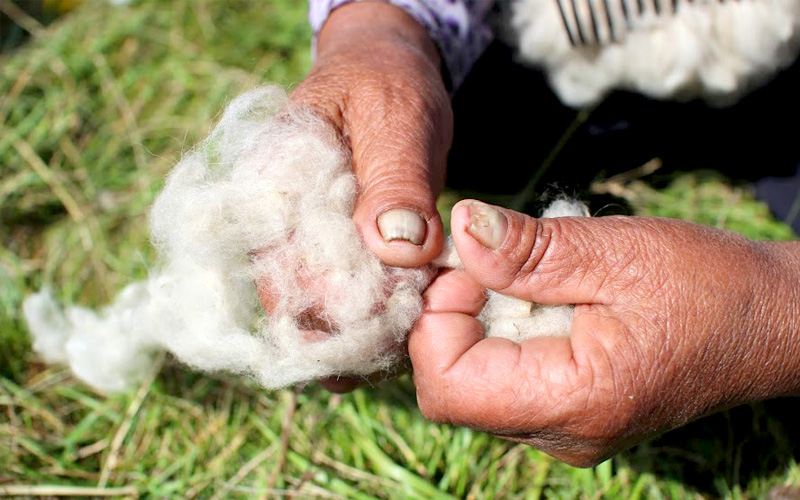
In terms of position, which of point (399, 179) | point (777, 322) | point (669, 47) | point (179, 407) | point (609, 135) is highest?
point (399, 179)

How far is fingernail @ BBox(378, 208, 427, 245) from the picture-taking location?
995mm

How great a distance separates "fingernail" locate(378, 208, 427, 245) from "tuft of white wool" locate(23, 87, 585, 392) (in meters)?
0.06

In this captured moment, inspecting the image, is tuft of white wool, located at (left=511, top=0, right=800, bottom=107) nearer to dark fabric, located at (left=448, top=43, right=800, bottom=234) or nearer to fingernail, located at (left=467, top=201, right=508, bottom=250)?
dark fabric, located at (left=448, top=43, right=800, bottom=234)

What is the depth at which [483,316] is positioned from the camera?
110cm

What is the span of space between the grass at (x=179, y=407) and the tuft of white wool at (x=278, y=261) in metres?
0.19

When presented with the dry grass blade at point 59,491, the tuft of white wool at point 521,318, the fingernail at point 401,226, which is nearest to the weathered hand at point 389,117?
the fingernail at point 401,226

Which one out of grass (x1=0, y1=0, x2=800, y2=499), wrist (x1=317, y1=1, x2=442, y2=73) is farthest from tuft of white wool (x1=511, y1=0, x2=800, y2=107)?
grass (x1=0, y1=0, x2=800, y2=499)

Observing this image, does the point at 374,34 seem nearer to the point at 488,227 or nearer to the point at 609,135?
the point at 488,227

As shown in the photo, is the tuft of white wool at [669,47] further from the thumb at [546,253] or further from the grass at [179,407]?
the thumb at [546,253]

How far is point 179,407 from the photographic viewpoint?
1730 millimetres

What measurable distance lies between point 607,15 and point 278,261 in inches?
38.9

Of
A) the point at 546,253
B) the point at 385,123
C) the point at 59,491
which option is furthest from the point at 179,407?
the point at 546,253

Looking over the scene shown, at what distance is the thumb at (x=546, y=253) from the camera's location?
0.99 metres

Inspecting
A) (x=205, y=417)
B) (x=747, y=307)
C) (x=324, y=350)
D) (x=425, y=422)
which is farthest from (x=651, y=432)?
(x=205, y=417)
